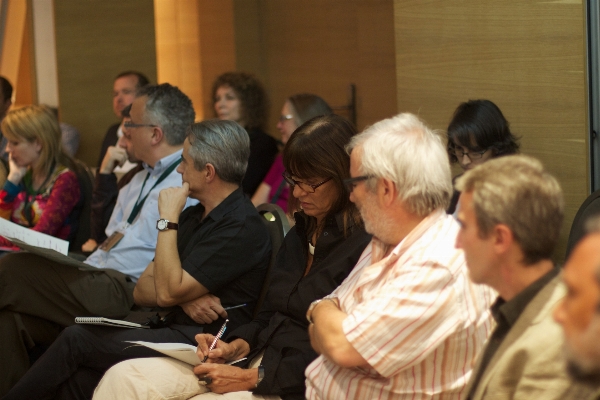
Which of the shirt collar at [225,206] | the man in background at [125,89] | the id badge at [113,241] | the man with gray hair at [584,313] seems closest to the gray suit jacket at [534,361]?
the man with gray hair at [584,313]

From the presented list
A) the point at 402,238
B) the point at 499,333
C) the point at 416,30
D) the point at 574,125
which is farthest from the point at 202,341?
the point at 416,30

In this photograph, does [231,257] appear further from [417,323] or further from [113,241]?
[417,323]

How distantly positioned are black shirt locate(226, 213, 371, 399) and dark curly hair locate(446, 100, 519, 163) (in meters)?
0.99

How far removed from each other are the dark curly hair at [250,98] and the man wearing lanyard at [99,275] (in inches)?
55.7

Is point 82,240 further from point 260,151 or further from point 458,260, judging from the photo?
point 458,260

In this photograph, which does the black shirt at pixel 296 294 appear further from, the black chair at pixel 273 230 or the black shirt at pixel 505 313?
the black shirt at pixel 505 313

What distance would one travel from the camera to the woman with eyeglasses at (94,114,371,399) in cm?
237

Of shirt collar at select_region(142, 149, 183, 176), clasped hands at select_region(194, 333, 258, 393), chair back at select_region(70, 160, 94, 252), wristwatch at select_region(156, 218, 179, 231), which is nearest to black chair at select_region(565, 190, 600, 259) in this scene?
clasped hands at select_region(194, 333, 258, 393)

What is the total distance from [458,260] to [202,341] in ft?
3.46

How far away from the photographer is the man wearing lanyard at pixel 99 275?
3.22 metres

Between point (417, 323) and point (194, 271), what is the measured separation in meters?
1.21

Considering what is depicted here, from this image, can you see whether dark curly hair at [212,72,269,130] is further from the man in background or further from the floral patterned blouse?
the floral patterned blouse

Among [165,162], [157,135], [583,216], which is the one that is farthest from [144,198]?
[583,216]

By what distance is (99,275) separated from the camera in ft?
10.7
